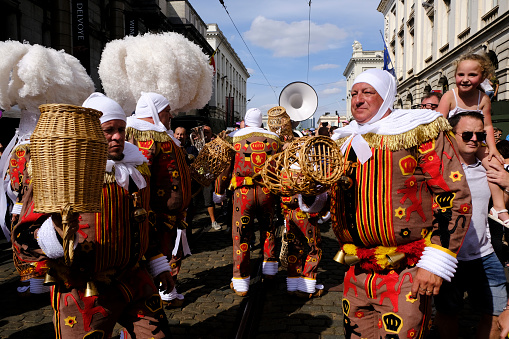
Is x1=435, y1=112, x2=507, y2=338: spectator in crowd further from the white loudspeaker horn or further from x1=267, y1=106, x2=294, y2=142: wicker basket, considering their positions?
the white loudspeaker horn

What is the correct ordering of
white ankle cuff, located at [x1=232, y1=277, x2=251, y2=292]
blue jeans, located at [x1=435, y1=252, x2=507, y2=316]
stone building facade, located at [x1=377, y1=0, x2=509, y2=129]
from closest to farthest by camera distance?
blue jeans, located at [x1=435, y1=252, x2=507, y2=316]
white ankle cuff, located at [x1=232, y1=277, x2=251, y2=292]
stone building facade, located at [x1=377, y1=0, x2=509, y2=129]

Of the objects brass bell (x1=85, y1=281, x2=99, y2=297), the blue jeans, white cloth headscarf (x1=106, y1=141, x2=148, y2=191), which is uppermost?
white cloth headscarf (x1=106, y1=141, x2=148, y2=191)

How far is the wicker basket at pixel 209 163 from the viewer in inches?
183

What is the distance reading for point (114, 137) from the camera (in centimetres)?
233

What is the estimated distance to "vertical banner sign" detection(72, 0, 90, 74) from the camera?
1579 cm

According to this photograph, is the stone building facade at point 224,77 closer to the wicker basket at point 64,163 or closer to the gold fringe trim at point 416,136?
the gold fringe trim at point 416,136

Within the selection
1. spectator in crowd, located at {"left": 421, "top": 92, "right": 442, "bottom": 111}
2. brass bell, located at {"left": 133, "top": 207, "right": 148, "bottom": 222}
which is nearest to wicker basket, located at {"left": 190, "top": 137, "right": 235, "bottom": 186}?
brass bell, located at {"left": 133, "top": 207, "right": 148, "bottom": 222}

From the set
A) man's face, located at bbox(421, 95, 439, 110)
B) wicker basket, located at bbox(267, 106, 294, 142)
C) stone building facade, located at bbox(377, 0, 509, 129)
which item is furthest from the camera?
stone building facade, located at bbox(377, 0, 509, 129)

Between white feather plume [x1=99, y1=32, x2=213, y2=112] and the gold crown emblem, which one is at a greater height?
white feather plume [x1=99, y1=32, x2=213, y2=112]

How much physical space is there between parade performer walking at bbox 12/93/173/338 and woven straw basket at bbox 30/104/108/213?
0.36 metres

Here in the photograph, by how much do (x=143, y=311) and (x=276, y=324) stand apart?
7.03 feet

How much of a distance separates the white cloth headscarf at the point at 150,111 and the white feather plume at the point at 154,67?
9.9 inches

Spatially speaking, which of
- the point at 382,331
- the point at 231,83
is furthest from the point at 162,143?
the point at 231,83

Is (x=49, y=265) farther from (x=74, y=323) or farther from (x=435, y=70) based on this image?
(x=435, y=70)
